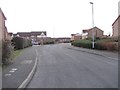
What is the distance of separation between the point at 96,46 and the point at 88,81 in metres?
34.9

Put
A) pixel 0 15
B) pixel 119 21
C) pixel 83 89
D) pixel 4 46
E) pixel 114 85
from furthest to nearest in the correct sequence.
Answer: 1. pixel 119 21
2. pixel 0 15
3. pixel 4 46
4. pixel 114 85
5. pixel 83 89

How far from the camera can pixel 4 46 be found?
22.2 metres

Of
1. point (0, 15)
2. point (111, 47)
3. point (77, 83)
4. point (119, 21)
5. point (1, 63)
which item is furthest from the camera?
point (119, 21)

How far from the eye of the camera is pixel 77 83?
1290 centimetres

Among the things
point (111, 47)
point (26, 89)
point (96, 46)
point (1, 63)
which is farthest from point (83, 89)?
point (96, 46)

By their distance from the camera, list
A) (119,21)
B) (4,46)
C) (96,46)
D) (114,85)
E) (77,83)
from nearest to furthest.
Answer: (114,85) → (77,83) → (4,46) → (96,46) → (119,21)

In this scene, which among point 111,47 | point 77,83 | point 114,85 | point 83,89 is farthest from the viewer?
point 111,47

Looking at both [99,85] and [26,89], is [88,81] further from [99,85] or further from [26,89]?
[26,89]

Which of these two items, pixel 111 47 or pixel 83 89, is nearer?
pixel 83 89

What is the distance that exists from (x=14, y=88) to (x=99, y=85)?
3.19 metres

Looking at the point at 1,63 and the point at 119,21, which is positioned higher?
the point at 119,21

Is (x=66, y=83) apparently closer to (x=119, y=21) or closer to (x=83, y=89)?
(x=83, y=89)

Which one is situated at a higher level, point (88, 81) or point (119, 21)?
point (119, 21)

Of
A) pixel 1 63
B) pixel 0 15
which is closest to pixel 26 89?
pixel 1 63
